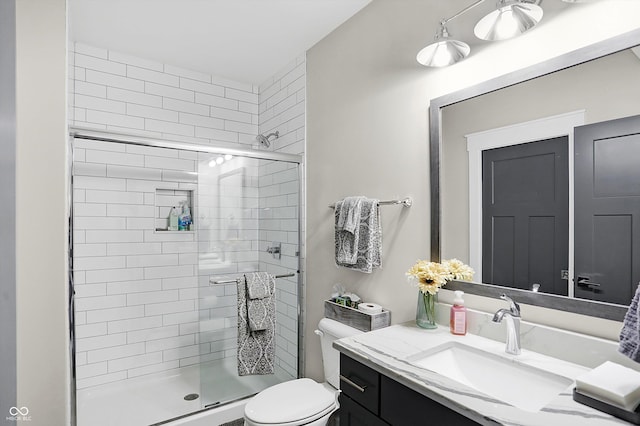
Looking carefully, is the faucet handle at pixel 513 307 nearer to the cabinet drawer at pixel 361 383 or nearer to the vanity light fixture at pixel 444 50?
the cabinet drawer at pixel 361 383

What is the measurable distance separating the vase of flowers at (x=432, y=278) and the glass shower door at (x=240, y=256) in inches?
43.1

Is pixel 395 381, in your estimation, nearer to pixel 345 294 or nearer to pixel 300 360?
pixel 345 294

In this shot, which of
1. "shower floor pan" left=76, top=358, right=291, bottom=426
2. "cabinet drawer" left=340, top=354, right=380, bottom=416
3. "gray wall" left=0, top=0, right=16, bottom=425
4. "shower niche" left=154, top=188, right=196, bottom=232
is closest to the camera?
"gray wall" left=0, top=0, right=16, bottom=425

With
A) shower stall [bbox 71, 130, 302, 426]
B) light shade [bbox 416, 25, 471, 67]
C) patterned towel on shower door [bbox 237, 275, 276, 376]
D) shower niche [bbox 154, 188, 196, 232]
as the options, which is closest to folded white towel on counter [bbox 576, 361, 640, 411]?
light shade [bbox 416, 25, 471, 67]

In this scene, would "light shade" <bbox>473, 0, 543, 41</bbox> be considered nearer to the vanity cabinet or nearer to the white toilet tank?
the vanity cabinet

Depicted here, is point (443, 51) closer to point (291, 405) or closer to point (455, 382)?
point (455, 382)

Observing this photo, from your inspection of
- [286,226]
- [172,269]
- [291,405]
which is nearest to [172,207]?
[172,269]

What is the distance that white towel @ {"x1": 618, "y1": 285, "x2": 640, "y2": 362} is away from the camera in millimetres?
820

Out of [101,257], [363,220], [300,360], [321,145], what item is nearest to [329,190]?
[321,145]

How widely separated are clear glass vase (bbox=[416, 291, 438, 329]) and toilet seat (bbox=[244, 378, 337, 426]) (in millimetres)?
622

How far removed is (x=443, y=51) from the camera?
147 centimetres

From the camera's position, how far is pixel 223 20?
2.18m

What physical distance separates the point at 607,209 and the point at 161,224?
2.73 metres

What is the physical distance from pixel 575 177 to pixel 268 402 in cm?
155
